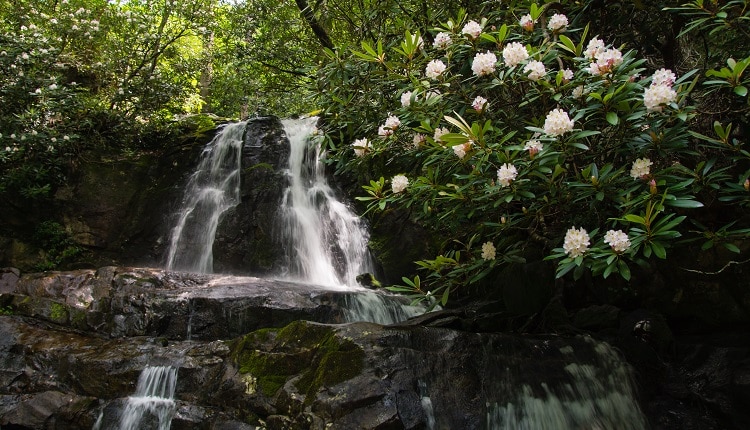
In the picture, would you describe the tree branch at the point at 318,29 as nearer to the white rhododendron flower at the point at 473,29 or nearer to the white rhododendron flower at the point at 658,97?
the white rhododendron flower at the point at 473,29

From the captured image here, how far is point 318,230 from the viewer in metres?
8.68

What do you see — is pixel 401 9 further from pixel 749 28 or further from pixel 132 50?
pixel 132 50

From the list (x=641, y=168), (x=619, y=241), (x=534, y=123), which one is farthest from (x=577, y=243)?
(x=534, y=123)

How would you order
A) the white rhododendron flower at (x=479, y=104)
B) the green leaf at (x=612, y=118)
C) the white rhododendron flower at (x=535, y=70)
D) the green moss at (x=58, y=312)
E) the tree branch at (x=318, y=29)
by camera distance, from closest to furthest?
1. the green leaf at (x=612, y=118)
2. the white rhododendron flower at (x=535, y=70)
3. the white rhododendron flower at (x=479, y=104)
4. the green moss at (x=58, y=312)
5. the tree branch at (x=318, y=29)

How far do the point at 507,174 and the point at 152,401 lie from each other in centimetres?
371

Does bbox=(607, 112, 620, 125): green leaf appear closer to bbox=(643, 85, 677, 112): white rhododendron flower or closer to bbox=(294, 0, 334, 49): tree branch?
bbox=(643, 85, 677, 112): white rhododendron flower

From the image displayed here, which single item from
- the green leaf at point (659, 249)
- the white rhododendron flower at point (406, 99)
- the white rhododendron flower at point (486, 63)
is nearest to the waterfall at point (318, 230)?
the white rhododendron flower at point (406, 99)

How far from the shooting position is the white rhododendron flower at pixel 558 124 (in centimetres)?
266

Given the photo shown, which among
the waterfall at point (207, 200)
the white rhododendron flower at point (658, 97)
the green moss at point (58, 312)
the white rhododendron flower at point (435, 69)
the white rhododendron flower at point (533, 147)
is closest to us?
the white rhododendron flower at point (658, 97)

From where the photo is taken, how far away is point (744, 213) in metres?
3.66

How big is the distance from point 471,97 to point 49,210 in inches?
343

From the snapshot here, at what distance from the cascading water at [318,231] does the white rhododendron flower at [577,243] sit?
4869 millimetres

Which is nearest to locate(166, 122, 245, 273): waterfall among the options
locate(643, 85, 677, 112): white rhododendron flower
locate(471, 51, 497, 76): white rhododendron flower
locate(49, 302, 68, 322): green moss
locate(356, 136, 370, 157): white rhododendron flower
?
locate(49, 302, 68, 322): green moss

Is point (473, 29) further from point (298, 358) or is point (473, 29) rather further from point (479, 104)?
point (298, 358)
